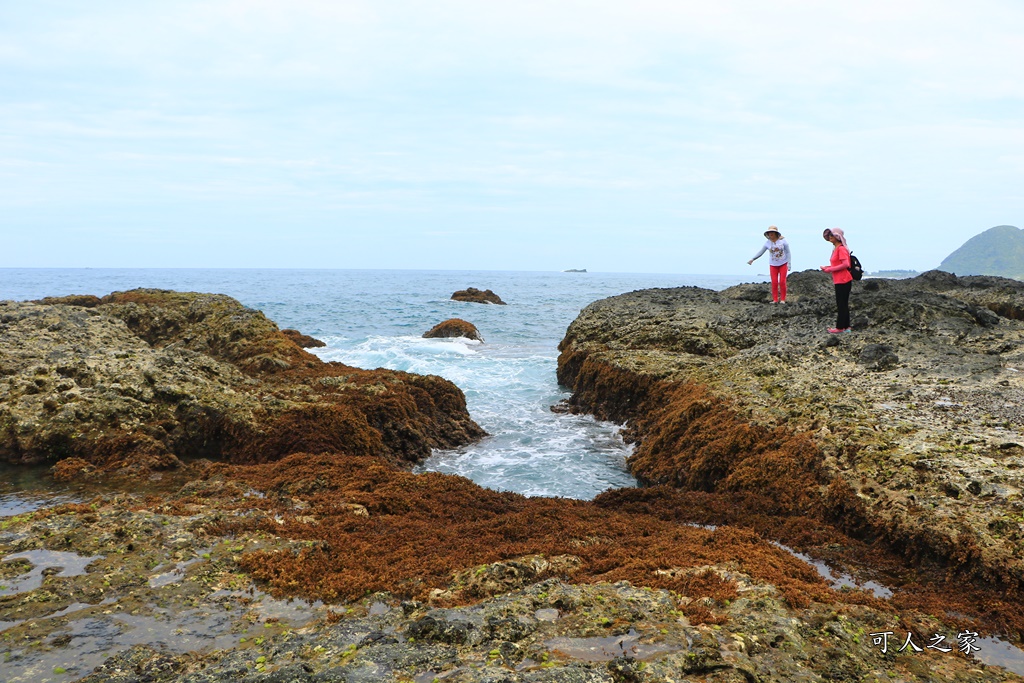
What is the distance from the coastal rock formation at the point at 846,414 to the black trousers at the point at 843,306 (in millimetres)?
375

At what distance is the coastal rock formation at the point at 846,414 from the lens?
6.41 metres

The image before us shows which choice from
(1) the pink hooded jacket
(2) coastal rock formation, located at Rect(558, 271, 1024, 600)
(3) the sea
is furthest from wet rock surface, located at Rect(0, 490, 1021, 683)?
(1) the pink hooded jacket

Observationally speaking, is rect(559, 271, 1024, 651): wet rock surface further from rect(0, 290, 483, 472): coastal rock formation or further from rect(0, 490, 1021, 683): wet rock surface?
rect(0, 290, 483, 472): coastal rock formation

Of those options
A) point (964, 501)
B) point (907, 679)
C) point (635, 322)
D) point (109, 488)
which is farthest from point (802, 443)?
point (635, 322)

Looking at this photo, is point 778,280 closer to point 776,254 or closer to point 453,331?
point 776,254

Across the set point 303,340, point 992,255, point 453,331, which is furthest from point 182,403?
point 992,255

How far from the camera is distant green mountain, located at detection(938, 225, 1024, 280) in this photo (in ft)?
462

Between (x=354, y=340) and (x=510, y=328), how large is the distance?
35.8ft

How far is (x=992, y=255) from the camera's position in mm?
153375

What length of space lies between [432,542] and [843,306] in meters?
11.4

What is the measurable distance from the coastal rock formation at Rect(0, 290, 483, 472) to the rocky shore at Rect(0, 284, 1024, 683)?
0.05m

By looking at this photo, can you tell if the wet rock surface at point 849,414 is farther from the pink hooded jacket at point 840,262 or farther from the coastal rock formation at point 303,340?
the coastal rock formation at point 303,340

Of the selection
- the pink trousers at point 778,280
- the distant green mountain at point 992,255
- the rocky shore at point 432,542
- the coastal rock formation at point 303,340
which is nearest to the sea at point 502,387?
the coastal rock formation at point 303,340

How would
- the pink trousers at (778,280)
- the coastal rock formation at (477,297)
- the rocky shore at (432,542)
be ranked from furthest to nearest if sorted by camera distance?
1. the coastal rock formation at (477,297)
2. the pink trousers at (778,280)
3. the rocky shore at (432,542)
